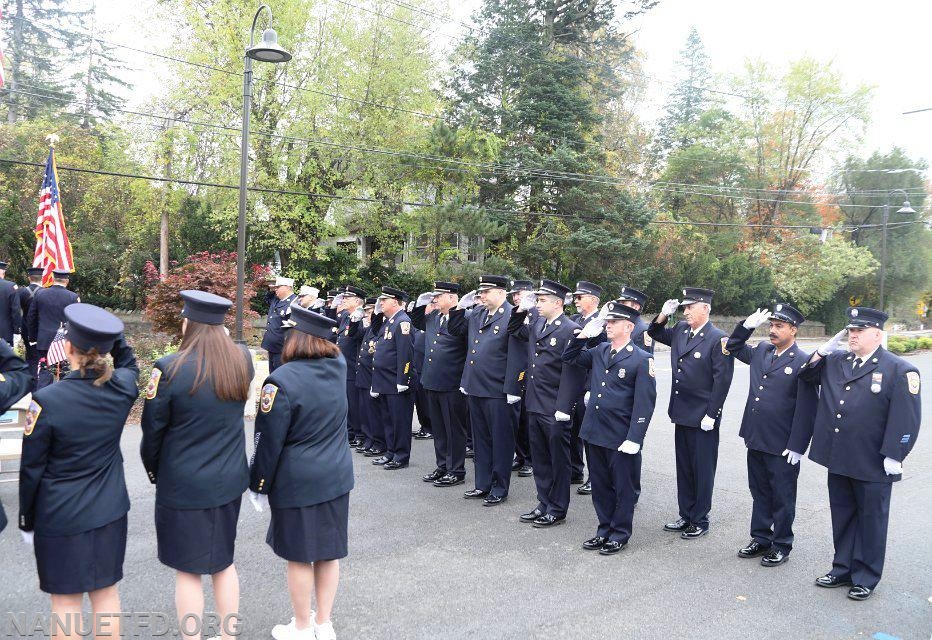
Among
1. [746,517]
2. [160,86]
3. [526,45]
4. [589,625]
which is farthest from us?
[526,45]

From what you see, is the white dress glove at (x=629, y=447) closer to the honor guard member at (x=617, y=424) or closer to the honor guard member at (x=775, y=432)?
the honor guard member at (x=617, y=424)

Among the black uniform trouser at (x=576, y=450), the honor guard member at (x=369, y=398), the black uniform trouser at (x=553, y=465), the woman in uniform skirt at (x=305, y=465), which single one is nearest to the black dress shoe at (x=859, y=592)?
the black uniform trouser at (x=553, y=465)

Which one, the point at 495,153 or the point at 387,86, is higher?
the point at 387,86

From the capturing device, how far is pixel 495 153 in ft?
74.7

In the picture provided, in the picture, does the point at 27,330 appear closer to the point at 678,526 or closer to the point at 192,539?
the point at 192,539

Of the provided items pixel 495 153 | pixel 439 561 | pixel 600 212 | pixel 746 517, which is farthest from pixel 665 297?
pixel 439 561

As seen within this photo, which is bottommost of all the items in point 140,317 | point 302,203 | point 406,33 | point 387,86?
point 140,317

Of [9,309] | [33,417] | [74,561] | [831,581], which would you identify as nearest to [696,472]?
[831,581]

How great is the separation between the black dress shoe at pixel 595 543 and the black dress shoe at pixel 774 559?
1.16 meters

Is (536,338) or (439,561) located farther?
(536,338)

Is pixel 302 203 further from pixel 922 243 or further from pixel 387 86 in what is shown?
pixel 922 243

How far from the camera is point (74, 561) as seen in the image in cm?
310

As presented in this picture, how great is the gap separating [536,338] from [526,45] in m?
20.7

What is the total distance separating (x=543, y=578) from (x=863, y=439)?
2.39 meters
